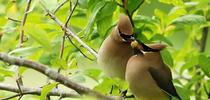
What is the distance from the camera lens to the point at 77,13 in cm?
274

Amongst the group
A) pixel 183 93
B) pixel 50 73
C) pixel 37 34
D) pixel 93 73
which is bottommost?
pixel 183 93

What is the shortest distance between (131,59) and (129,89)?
0.35ft

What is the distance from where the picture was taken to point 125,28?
227 cm

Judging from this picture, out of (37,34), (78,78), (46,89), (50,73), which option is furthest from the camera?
(78,78)

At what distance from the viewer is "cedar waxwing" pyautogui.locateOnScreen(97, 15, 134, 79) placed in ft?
7.47

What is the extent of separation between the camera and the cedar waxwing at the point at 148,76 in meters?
2.22

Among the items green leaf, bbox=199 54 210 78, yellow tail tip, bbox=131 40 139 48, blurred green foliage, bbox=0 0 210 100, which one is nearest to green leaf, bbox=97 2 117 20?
blurred green foliage, bbox=0 0 210 100

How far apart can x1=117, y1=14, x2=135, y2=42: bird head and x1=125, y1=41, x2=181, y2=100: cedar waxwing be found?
0.04 m

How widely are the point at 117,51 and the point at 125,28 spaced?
108mm

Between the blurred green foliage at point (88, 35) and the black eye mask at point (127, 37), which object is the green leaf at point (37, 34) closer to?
the blurred green foliage at point (88, 35)

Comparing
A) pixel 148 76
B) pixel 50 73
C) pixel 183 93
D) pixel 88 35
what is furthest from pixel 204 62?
pixel 50 73

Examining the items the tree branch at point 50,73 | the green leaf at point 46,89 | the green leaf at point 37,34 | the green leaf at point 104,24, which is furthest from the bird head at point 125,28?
the tree branch at point 50,73

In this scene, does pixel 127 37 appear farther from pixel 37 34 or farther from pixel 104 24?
pixel 37 34

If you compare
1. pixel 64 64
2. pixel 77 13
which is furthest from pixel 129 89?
pixel 77 13
